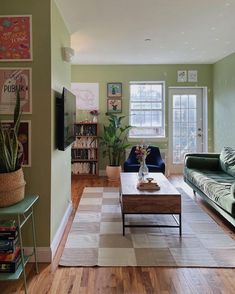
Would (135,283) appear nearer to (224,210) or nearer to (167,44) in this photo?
(224,210)

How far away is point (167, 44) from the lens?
15.7 ft

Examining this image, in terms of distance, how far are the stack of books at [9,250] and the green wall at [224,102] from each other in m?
4.59

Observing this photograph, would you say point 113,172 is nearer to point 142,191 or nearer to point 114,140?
point 114,140

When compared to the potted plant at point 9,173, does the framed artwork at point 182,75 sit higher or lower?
higher

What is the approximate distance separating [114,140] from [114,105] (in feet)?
2.93

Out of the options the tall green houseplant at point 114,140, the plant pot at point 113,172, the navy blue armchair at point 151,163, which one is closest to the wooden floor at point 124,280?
→ the navy blue armchair at point 151,163

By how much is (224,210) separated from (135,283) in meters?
1.60

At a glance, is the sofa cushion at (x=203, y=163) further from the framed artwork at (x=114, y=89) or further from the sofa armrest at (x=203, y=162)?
the framed artwork at (x=114, y=89)

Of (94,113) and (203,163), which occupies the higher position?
(94,113)

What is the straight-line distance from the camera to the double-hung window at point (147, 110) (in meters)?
6.73

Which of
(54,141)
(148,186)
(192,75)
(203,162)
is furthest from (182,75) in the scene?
(54,141)

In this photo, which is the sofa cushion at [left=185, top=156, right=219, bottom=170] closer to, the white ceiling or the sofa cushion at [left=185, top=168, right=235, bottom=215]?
the sofa cushion at [left=185, top=168, right=235, bottom=215]

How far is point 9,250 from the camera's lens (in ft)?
7.09

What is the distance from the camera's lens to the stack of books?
2.12 metres
